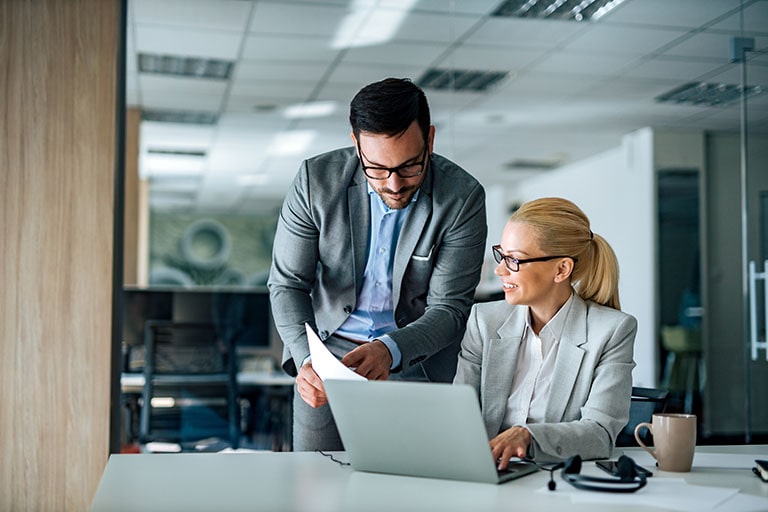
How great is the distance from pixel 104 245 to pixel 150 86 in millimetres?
1890

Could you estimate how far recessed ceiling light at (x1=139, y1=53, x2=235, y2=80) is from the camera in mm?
4910

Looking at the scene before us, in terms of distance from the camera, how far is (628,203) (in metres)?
5.90

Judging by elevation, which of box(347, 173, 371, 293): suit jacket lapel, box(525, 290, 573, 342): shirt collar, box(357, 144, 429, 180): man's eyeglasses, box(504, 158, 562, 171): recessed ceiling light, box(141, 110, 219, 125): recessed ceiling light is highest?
box(141, 110, 219, 125): recessed ceiling light

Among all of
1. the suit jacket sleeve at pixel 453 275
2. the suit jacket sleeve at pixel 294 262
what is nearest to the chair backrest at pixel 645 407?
the suit jacket sleeve at pixel 453 275

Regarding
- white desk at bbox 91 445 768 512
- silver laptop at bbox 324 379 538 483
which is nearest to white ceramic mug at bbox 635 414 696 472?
white desk at bbox 91 445 768 512

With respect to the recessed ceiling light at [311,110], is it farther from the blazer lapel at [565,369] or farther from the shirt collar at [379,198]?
the blazer lapel at [565,369]

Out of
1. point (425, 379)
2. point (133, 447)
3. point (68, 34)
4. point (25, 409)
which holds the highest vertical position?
point (68, 34)

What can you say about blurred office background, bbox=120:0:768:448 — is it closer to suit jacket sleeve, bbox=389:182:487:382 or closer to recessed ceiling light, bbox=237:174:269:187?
recessed ceiling light, bbox=237:174:269:187

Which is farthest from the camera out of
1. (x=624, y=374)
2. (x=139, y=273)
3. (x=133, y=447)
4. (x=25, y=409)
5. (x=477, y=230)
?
(x=139, y=273)

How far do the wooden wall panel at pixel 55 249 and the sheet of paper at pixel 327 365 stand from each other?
207cm

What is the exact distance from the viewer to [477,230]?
2.29 meters

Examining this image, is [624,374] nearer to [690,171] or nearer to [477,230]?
[477,230]

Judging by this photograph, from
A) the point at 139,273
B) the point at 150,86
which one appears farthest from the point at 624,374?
the point at 139,273

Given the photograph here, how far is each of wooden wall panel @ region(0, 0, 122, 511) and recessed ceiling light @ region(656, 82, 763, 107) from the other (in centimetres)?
293
